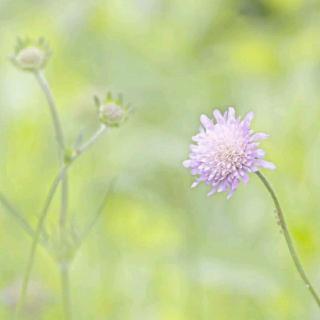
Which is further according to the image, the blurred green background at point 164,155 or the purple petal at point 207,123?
the blurred green background at point 164,155

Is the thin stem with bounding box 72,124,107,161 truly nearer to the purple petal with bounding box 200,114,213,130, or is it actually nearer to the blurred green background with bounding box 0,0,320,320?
the purple petal with bounding box 200,114,213,130

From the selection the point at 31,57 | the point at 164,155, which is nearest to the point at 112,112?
the point at 31,57

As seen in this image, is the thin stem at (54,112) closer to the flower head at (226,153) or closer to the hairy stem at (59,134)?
the hairy stem at (59,134)

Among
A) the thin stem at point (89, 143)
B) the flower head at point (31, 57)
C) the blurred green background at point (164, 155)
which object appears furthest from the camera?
the blurred green background at point (164, 155)

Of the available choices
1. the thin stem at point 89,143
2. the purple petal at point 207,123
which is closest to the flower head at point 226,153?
the purple petal at point 207,123

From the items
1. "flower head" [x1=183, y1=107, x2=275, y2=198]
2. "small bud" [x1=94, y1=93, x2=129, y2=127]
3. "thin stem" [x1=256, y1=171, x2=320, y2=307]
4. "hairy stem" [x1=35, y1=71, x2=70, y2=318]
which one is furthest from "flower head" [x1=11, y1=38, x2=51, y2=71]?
"thin stem" [x1=256, y1=171, x2=320, y2=307]

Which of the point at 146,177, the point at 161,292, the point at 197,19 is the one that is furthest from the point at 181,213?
the point at 197,19
